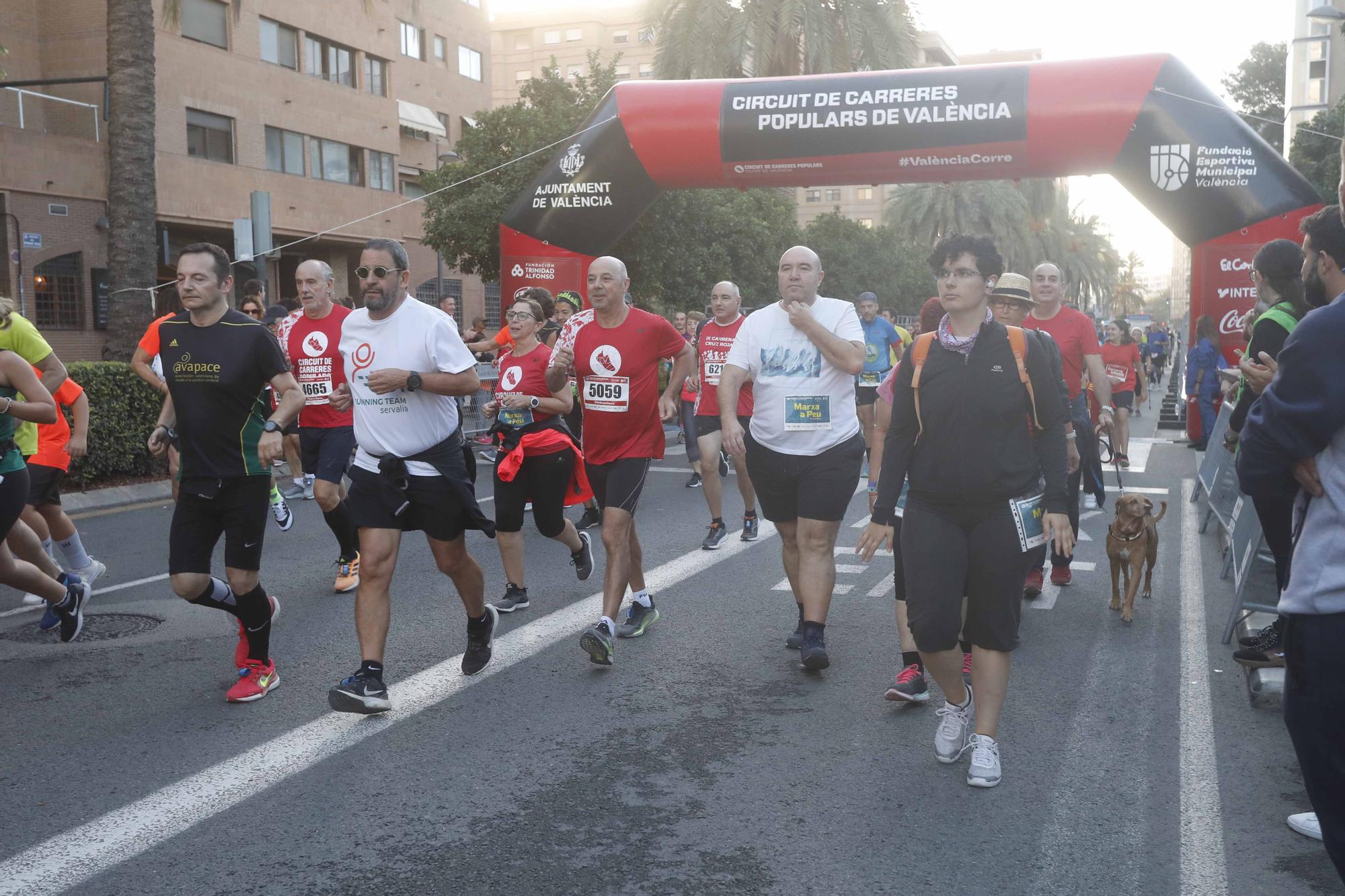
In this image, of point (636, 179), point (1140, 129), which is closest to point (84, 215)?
point (636, 179)

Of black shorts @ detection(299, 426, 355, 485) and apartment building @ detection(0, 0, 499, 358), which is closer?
black shorts @ detection(299, 426, 355, 485)

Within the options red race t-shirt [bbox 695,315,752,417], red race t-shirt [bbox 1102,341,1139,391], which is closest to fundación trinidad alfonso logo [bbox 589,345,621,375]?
red race t-shirt [bbox 695,315,752,417]

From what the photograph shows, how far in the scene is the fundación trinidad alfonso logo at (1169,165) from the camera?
1277cm

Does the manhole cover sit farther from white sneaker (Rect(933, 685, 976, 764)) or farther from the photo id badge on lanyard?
white sneaker (Rect(933, 685, 976, 764))

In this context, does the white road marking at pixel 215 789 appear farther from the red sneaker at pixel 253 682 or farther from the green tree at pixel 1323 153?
the green tree at pixel 1323 153

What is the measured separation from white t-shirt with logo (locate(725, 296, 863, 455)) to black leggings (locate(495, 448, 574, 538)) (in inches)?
56.3

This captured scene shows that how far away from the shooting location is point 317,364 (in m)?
7.66

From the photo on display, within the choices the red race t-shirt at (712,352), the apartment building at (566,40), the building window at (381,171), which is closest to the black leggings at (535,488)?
the red race t-shirt at (712,352)

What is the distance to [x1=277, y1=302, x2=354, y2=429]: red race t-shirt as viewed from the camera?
7.61 m

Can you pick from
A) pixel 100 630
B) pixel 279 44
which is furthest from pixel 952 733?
pixel 279 44

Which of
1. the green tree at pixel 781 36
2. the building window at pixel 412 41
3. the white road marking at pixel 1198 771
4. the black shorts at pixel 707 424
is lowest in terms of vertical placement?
the white road marking at pixel 1198 771

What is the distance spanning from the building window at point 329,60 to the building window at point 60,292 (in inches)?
388

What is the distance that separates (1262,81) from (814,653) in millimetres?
58626

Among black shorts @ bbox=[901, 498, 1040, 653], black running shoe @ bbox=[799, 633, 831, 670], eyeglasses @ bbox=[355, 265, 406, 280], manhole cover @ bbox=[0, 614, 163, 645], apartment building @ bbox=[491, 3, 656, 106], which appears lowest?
manhole cover @ bbox=[0, 614, 163, 645]
